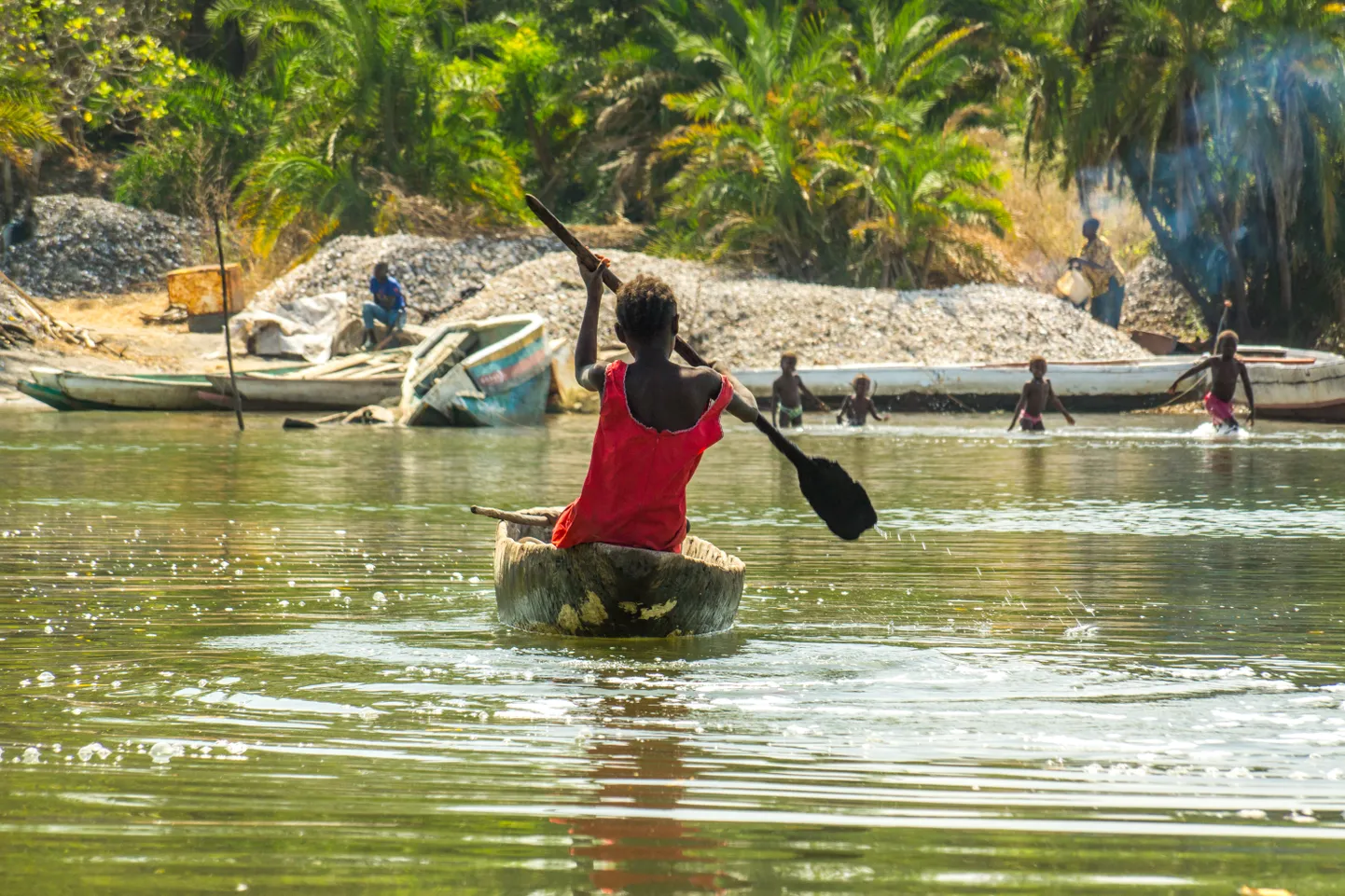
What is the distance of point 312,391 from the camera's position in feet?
86.2

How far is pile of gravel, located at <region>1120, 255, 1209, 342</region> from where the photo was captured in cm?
3538

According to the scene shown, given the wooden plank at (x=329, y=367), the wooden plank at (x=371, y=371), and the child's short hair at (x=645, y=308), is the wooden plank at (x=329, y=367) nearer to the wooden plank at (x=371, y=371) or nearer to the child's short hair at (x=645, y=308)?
the wooden plank at (x=371, y=371)

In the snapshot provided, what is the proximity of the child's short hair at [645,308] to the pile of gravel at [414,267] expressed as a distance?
25887 millimetres

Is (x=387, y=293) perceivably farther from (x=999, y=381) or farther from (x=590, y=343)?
(x=590, y=343)

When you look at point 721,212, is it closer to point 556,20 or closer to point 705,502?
point 556,20

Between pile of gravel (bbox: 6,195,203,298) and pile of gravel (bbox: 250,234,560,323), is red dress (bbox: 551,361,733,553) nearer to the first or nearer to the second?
pile of gravel (bbox: 250,234,560,323)

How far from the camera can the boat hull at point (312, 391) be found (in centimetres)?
2605

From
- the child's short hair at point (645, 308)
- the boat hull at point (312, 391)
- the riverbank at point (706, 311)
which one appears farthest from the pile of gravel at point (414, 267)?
the child's short hair at point (645, 308)

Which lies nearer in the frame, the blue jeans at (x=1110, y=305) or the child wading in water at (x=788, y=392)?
the child wading in water at (x=788, y=392)

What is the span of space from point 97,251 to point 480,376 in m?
17.8

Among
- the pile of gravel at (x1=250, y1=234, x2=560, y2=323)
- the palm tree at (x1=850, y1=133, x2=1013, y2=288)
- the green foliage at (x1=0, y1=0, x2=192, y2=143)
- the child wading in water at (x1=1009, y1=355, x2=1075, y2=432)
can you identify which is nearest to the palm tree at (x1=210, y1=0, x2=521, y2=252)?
the pile of gravel at (x1=250, y1=234, x2=560, y2=323)

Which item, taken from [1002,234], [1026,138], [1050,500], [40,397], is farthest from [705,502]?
[1002,234]

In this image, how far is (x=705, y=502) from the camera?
44.1 feet

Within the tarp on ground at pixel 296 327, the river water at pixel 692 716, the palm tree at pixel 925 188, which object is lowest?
the river water at pixel 692 716
